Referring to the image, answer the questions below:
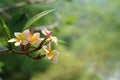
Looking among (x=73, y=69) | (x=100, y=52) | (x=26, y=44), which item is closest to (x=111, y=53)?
(x=100, y=52)

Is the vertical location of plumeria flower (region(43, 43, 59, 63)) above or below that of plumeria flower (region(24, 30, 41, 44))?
below

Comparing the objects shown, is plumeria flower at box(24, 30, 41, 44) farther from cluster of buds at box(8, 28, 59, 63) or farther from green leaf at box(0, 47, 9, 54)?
green leaf at box(0, 47, 9, 54)

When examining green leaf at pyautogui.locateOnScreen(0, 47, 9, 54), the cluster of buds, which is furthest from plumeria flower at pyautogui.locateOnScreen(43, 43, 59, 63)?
green leaf at pyautogui.locateOnScreen(0, 47, 9, 54)

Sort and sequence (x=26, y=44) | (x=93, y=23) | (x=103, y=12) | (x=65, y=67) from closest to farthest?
1. (x=26, y=44)
2. (x=65, y=67)
3. (x=103, y=12)
4. (x=93, y=23)

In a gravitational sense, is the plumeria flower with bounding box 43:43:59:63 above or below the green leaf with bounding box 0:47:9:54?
above

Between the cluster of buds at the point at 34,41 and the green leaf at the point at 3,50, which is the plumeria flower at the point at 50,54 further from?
the green leaf at the point at 3,50

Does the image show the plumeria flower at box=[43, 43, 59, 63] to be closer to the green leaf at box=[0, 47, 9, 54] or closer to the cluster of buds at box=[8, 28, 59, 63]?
the cluster of buds at box=[8, 28, 59, 63]

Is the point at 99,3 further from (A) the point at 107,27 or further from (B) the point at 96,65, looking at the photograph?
(B) the point at 96,65

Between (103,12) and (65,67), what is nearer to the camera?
(65,67)

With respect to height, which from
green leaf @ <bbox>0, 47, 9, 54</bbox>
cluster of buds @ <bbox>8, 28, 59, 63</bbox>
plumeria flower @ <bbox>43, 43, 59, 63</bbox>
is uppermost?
cluster of buds @ <bbox>8, 28, 59, 63</bbox>

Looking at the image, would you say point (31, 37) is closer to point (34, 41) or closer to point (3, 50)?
point (34, 41)

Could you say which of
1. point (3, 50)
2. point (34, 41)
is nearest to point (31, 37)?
point (34, 41)
